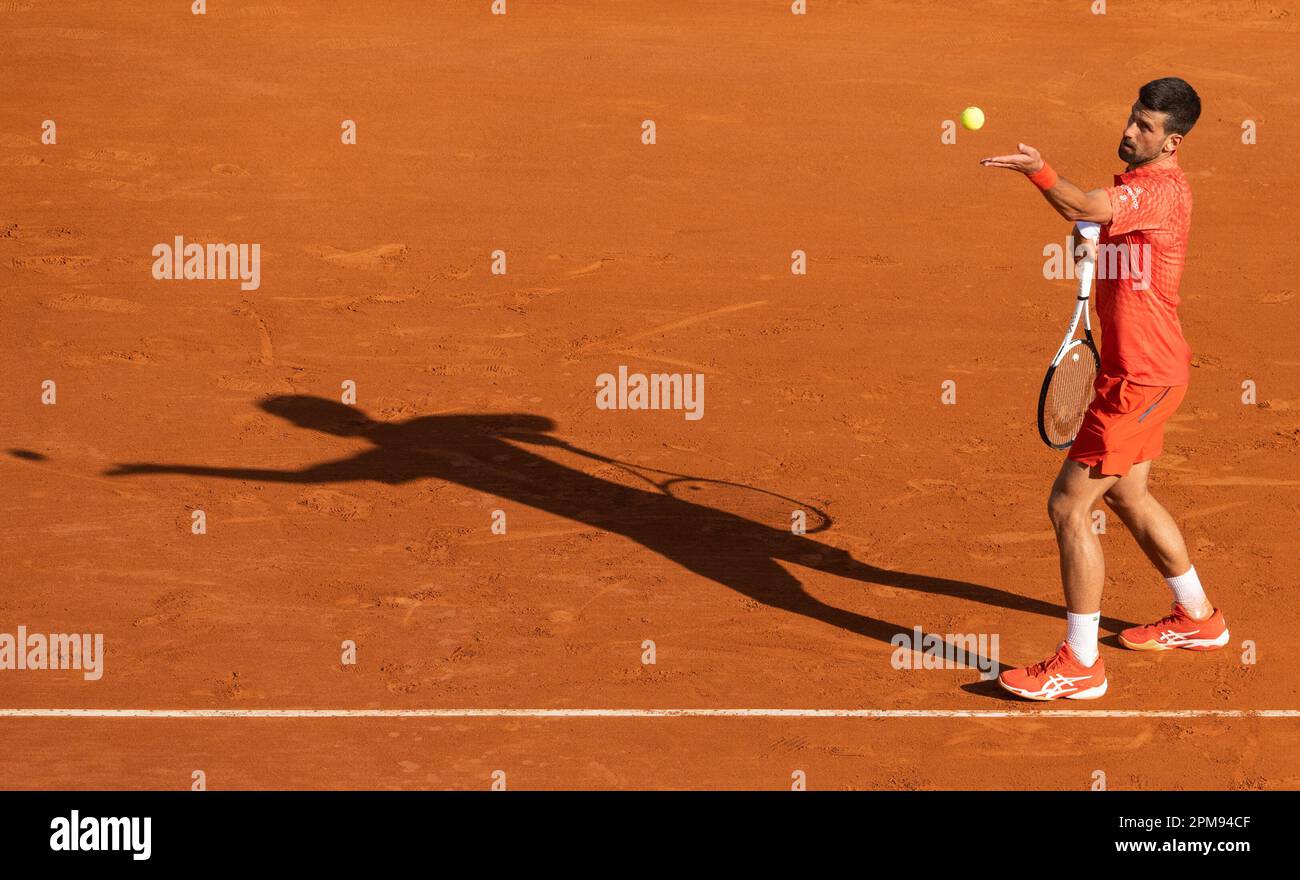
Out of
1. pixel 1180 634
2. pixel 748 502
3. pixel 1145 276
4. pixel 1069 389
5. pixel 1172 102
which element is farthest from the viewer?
pixel 748 502

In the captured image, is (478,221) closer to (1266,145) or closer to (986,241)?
(986,241)

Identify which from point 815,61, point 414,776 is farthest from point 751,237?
point 414,776

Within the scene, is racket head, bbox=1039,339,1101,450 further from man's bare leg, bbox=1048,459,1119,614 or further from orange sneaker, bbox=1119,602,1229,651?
orange sneaker, bbox=1119,602,1229,651

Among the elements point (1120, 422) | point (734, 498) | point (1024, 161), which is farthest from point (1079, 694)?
point (734, 498)

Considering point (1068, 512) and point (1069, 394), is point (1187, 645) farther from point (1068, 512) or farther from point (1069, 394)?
point (1069, 394)

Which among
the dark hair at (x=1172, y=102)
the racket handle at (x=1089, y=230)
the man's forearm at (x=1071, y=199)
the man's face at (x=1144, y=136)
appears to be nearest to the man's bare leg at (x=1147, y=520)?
the racket handle at (x=1089, y=230)

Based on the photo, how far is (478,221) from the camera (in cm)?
1266

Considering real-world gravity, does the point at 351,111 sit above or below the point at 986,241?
above

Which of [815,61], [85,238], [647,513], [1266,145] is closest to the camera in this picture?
[647,513]

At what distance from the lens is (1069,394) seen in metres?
7.21

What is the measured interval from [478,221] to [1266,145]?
7.42 meters

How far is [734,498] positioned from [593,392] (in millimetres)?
1724

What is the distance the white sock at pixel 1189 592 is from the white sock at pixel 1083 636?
63 cm

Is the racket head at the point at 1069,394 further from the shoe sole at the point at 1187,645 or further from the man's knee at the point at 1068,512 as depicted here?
the shoe sole at the point at 1187,645
